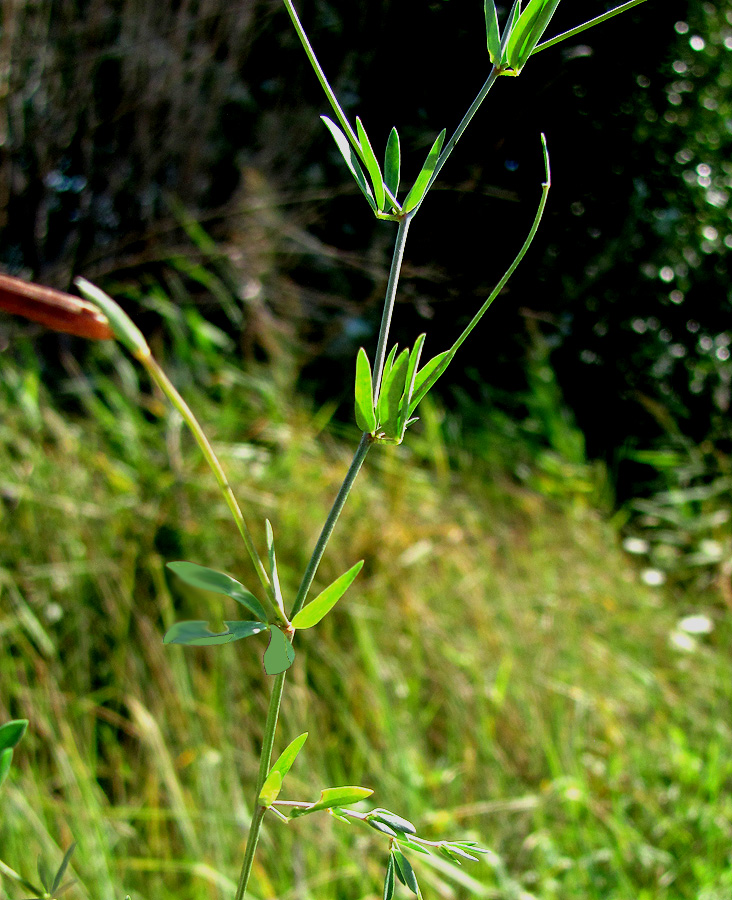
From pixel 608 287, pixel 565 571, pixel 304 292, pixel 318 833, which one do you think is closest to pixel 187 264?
pixel 304 292

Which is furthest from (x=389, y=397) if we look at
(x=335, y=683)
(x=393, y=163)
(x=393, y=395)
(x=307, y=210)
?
(x=307, y=210)

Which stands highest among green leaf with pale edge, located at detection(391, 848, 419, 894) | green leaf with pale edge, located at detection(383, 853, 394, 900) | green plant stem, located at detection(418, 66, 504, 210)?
green plant stem, located at detection(418, 66, 504, 210)

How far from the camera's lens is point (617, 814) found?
49.8 inches

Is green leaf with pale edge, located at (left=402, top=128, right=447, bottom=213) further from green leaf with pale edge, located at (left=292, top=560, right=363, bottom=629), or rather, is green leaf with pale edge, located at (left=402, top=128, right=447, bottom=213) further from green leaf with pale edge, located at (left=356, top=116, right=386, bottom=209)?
green leaf with pale edge, located at (left=292, top=560, right=363, bottom=629)

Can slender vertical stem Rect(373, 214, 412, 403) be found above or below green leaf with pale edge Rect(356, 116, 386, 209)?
below

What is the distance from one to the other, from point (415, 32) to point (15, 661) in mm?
1253

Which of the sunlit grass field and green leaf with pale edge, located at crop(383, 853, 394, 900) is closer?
green leaf with pale edge, located at crop(383, 853, 394, 900)

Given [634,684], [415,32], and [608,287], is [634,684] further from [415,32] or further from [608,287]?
[415,32]

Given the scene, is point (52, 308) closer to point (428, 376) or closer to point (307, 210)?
point (428, 376)

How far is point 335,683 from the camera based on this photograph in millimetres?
1507

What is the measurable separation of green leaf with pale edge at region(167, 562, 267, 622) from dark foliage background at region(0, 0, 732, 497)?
1.40 meters

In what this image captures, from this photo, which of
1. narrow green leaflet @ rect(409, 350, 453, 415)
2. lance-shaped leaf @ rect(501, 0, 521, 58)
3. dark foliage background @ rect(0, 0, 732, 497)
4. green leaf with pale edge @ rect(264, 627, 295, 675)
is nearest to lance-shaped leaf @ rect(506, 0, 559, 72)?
lance-shaped leaf @ rect(501, 0, 521, 58)

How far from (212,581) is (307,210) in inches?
81.8

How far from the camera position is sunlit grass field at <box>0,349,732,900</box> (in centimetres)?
118
